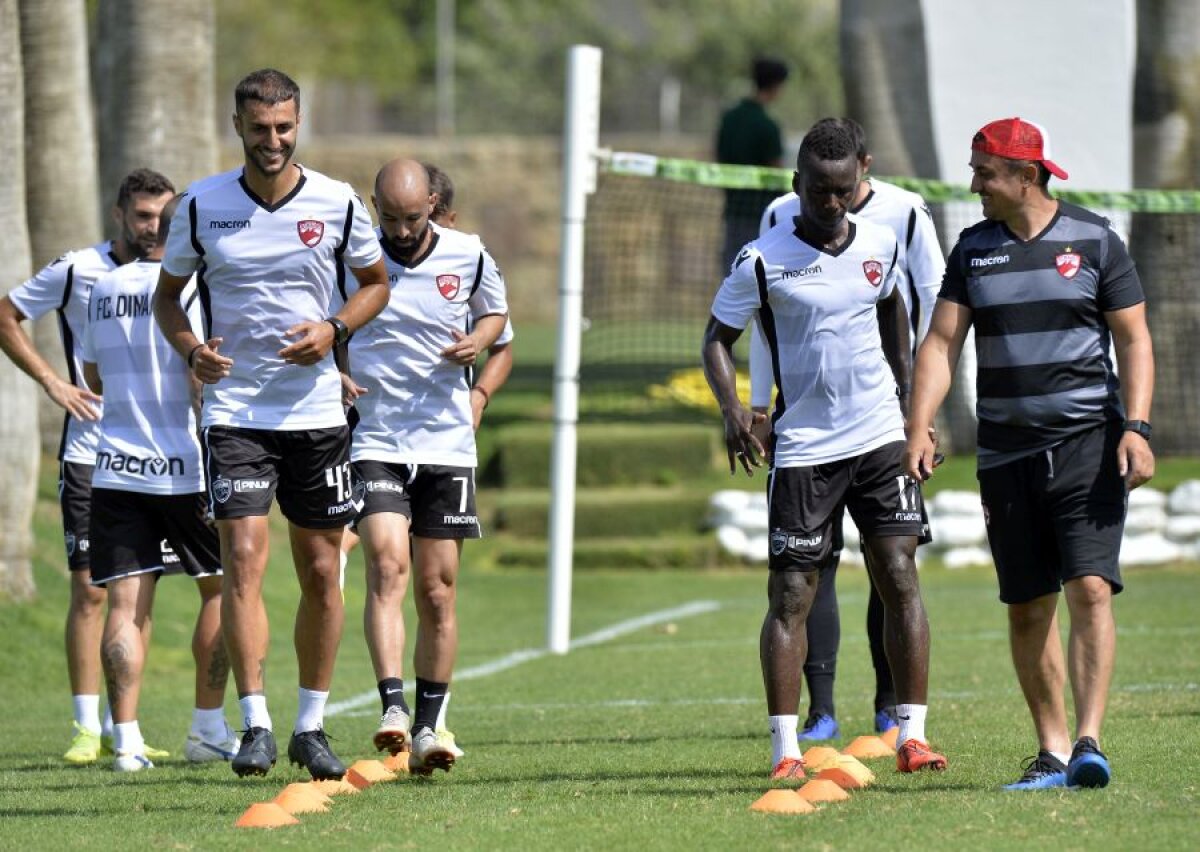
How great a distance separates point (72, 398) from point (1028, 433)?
4449 millimetres

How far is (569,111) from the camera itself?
42.9ft

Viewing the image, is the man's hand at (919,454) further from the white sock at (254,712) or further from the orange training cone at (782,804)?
the white sock at (254,712)

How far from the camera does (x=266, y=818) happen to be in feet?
22.8

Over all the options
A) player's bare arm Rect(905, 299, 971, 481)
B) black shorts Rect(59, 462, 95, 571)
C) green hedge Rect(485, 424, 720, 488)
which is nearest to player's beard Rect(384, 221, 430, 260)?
player's bare arm Rect(905, 299, 971, 481)

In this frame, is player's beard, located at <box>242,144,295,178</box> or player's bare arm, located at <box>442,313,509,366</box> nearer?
player's beard, located at <box>242,144,295,178</box>

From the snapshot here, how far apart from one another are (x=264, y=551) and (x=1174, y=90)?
46.8ft

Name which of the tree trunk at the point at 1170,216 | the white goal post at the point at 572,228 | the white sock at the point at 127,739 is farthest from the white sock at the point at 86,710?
the tree trunk at the point at 1170,216

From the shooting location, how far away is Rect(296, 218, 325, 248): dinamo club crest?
7523 mm

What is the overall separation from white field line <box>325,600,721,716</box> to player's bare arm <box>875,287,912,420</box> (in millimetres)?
4055

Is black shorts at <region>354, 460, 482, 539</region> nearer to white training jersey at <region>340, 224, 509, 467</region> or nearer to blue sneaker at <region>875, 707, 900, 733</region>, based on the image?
white training jersey at <region>340, 224, 509, 467</region>

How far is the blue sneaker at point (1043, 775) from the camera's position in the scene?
7.12 m

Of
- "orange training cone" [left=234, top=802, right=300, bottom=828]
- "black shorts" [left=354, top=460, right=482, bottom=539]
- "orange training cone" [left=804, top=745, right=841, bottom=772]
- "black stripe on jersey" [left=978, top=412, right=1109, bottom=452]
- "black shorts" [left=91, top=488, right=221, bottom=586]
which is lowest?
"orange training cone" [left=234, top=802, right=300, bottom=828]

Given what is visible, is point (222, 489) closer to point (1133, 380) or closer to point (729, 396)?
point (729, 396)

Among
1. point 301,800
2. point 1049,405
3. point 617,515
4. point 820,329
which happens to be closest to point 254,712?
point 301,800
